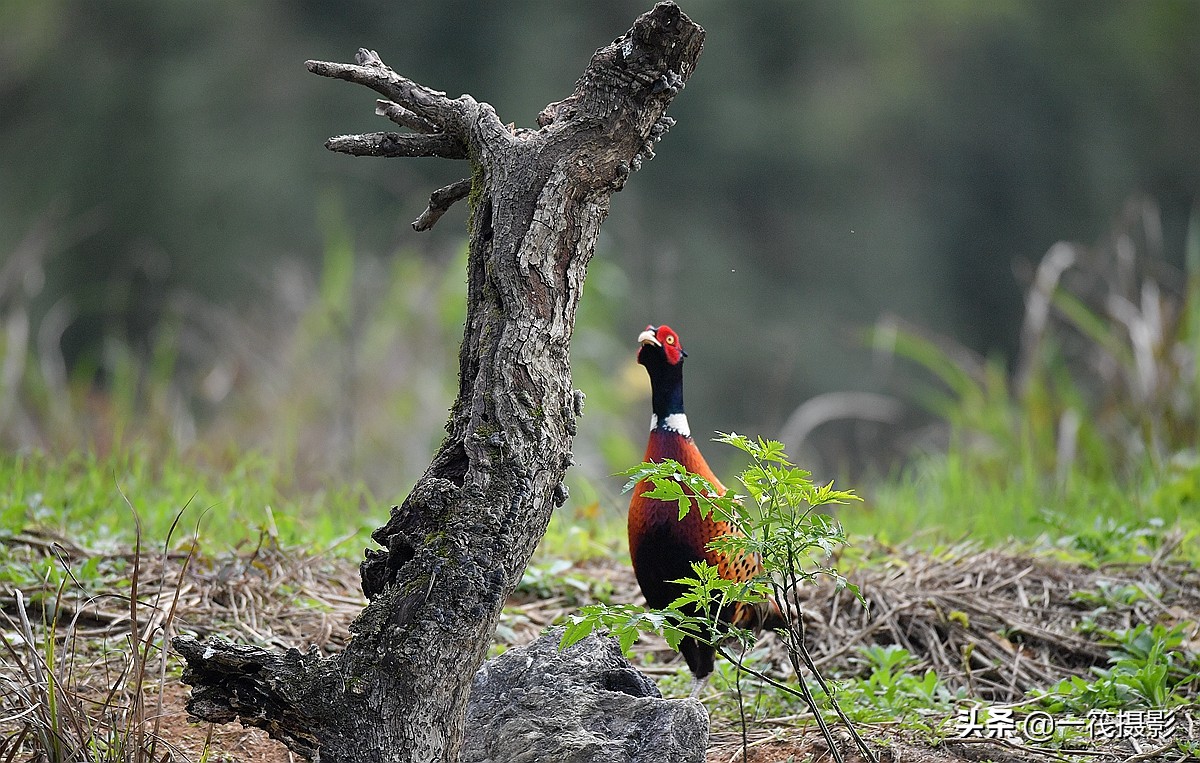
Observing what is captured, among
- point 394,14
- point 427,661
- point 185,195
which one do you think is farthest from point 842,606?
point 394,14

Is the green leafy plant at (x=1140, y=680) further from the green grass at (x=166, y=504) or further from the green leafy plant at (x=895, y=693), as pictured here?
the green grass at (x=166, y=504)

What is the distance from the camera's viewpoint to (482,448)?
1810 millimetres

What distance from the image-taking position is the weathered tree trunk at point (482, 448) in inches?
69.3

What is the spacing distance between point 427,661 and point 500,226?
663 mm

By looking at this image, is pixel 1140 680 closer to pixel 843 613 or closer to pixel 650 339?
pixel 843 613

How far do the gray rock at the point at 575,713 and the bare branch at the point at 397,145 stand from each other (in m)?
0.88

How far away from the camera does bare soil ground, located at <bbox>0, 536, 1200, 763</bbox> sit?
7.88 ft

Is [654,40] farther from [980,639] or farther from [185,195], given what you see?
[185,195]

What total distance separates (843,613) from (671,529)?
0.69 meters

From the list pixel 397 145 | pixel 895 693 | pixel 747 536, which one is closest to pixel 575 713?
pixel 747 536

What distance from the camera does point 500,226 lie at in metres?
1.88

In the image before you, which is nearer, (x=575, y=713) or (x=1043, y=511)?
(x=575, y=713)

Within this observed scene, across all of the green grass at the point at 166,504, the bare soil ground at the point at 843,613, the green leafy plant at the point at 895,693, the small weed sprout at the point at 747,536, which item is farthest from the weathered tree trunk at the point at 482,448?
the green grass at the point at 166,504

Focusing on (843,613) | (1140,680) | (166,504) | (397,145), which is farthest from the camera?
(166,504)
